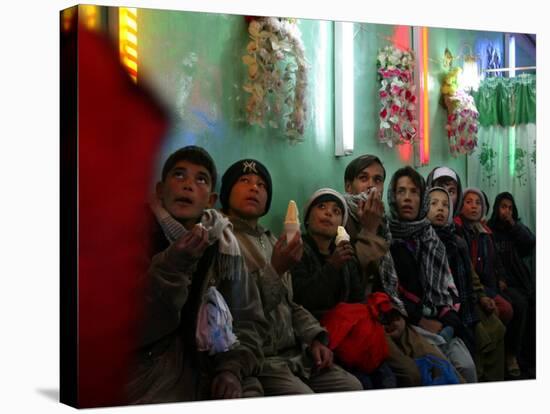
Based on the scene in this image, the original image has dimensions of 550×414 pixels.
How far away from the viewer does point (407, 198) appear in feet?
27.7

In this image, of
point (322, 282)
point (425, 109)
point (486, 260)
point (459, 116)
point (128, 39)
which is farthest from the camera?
point (486, 260)

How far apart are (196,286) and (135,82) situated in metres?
1.20

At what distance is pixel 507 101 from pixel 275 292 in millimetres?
2229

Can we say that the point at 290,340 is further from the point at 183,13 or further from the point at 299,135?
the point at 183,13

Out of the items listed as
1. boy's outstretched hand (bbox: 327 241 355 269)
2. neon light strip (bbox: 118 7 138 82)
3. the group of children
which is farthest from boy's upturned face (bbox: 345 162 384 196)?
neon light strip (bbox: 118 7 138 82)

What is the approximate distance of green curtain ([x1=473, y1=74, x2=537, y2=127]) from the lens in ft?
28.9

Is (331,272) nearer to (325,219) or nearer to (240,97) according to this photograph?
(325,219)

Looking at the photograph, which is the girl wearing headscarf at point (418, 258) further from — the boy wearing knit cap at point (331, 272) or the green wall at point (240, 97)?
the boy wearing knit cap at point (331, 272)

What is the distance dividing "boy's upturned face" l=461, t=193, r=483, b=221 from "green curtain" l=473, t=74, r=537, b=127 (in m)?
0.49

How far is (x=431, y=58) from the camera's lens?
8.59 metres

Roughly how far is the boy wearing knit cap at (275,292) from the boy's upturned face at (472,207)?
135 cm

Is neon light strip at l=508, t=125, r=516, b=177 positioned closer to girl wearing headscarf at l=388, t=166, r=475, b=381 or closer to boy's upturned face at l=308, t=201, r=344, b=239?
girl wearing headscarf at l=388, t=166, r=475, b=381

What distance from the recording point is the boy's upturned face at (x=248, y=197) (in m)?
7.74

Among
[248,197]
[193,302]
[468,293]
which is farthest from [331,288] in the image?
[468,293]
